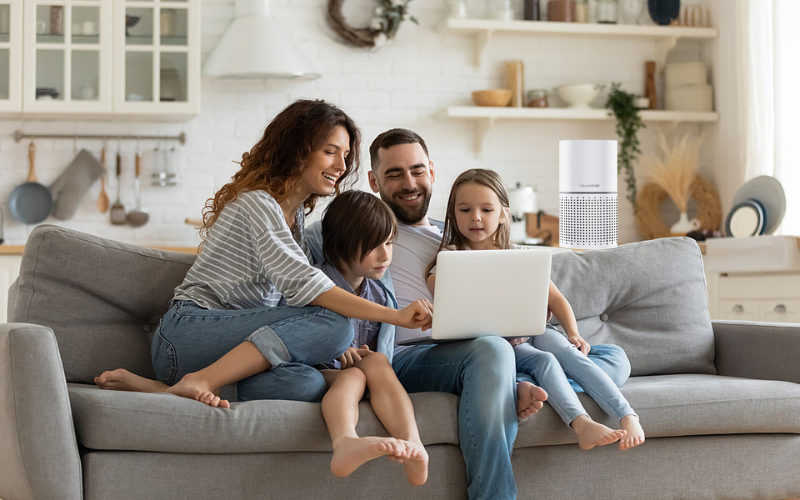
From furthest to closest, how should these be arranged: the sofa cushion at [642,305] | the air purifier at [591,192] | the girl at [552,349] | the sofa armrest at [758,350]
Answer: the air purifier at [591,192] < the sofa cushion at [642,305] < the sofa armrest at [758,350] < the girl at [552,349]

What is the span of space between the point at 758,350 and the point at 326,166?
1272 mm

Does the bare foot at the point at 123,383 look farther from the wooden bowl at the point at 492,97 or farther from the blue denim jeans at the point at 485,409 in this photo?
the wooden bowl at the point at 492,97

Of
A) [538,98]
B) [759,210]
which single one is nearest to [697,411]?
[759,210]

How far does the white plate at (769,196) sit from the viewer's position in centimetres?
362

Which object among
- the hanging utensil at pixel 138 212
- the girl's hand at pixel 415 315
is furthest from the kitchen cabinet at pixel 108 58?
the girl's hand at pixel 415 315

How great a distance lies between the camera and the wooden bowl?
4270mm

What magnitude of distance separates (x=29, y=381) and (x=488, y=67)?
3.39 m

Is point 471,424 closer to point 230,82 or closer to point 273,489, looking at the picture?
point 273,489

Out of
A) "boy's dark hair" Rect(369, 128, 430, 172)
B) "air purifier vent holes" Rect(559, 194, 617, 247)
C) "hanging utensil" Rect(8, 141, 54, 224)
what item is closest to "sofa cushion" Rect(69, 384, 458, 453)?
"boy's dark hair" Rect(369, 128, 430, 172)

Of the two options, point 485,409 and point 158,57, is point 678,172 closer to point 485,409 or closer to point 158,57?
point 158,57

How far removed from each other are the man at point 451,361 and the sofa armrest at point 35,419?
0.78 meters

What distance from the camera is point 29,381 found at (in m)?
1.51

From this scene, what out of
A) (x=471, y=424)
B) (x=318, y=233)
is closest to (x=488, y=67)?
(x=318, y=233)

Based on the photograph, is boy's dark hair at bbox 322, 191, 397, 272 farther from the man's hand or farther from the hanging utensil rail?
the hanging utensil rail
